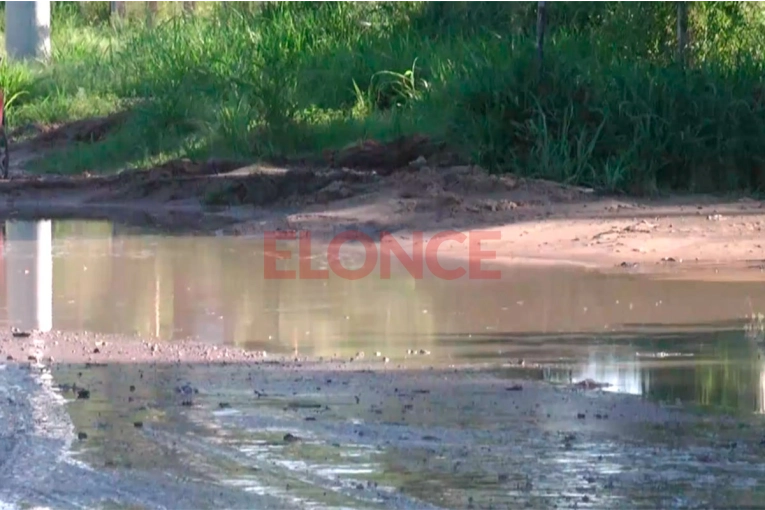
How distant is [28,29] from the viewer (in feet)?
78.3

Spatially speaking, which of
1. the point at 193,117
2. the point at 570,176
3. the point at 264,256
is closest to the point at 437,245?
the point at 264,256

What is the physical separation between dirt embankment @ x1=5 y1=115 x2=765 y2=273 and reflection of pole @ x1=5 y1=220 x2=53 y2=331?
132 cm

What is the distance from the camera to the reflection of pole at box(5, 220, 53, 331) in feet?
28.6

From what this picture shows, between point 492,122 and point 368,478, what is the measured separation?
10.1 meters

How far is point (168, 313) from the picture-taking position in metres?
8.89

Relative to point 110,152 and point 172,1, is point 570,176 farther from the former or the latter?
point 172,1

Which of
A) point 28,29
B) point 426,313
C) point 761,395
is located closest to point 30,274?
point 426,313

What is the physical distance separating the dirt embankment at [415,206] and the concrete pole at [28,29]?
7.22 m

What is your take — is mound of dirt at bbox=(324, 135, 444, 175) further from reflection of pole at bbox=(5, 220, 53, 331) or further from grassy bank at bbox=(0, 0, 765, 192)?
reflection of pole at bbox=(5, 220, 53, 331)

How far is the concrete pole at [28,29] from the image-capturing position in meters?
23.8

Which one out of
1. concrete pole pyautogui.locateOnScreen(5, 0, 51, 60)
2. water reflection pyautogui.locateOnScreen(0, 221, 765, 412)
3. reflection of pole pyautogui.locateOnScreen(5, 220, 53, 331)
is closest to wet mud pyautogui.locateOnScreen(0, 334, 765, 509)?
water reflection pyautogui.locateOnScreen(0, 221, 765, 412)

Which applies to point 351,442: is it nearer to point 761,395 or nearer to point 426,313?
point 761,395

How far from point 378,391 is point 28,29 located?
61.3ft

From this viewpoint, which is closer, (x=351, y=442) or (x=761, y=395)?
(x=351, y=442)
